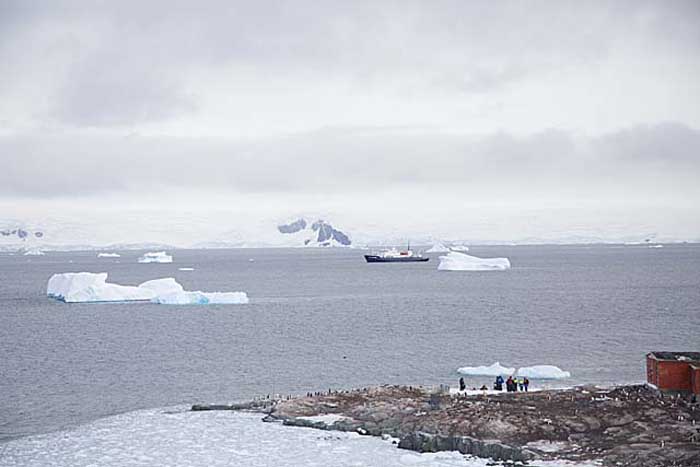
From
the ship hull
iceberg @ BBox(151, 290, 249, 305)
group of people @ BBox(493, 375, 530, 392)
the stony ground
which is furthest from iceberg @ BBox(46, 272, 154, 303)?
the ship hull

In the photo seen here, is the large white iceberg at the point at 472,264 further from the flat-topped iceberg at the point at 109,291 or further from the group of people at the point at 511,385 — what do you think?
the group of people at the point at 511,385

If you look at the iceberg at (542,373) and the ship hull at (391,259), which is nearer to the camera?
the iceberg at (542,373)

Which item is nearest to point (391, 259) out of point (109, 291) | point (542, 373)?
point (109, 291)

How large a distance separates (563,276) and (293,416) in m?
108

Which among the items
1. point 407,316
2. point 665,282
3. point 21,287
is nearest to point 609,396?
point 407,316

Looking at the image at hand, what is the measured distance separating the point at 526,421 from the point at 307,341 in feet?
104

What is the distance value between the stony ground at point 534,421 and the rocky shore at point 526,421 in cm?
3

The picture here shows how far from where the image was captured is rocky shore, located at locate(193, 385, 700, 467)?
985 inches

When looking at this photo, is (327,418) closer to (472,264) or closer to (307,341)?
(307,341)

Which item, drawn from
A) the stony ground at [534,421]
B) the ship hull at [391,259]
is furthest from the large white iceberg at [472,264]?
the stony ground at [534,421]

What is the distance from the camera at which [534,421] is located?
91.9ft

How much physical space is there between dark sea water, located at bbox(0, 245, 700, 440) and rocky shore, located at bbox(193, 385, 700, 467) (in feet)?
27.7

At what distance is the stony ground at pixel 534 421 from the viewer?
25.1m

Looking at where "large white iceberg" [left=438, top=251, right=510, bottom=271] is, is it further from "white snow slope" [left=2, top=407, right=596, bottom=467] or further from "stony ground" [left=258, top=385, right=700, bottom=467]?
"white snow slope" [left=2, top=407, right=596, bottom=467]
